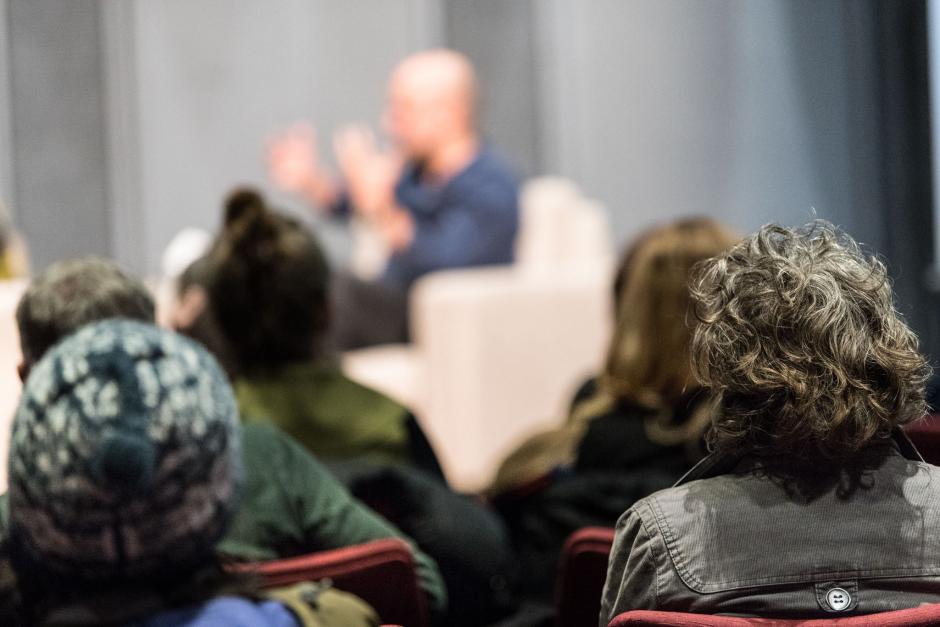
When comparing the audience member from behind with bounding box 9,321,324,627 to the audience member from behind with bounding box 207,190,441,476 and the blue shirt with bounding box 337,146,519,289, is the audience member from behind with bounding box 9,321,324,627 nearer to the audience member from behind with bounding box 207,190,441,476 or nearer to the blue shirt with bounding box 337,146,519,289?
the audience member from behind with bounding box 207,190,441,476

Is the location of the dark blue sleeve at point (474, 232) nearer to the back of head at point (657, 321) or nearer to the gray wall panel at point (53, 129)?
the gray wall panel at point (53, 129)

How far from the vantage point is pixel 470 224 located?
4.84m

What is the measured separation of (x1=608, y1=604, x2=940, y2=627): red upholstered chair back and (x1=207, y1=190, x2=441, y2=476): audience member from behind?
1.08 meters

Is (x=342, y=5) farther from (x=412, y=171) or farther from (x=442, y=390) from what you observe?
(x=442, y=390)

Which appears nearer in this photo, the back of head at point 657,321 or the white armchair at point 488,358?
the back of head at point 657,321

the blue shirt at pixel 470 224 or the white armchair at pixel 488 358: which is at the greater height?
the blue shirt at pixel 470 224

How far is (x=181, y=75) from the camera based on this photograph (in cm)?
559

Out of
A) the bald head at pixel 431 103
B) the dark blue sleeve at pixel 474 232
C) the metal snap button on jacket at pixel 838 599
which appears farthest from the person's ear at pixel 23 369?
the bald head at pixel 431 103

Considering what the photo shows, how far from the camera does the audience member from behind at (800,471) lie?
4.02ft

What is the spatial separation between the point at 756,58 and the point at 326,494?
11.1ft

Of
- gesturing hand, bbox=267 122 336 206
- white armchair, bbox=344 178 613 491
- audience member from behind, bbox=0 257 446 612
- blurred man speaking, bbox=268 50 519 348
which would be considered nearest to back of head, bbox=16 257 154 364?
audience member from behind, bbox=0 257 446 612

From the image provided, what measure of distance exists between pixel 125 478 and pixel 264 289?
1.16 meters

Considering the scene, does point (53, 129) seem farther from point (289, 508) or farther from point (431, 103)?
point (289, 508)

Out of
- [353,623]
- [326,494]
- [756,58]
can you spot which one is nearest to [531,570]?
[326,494]
